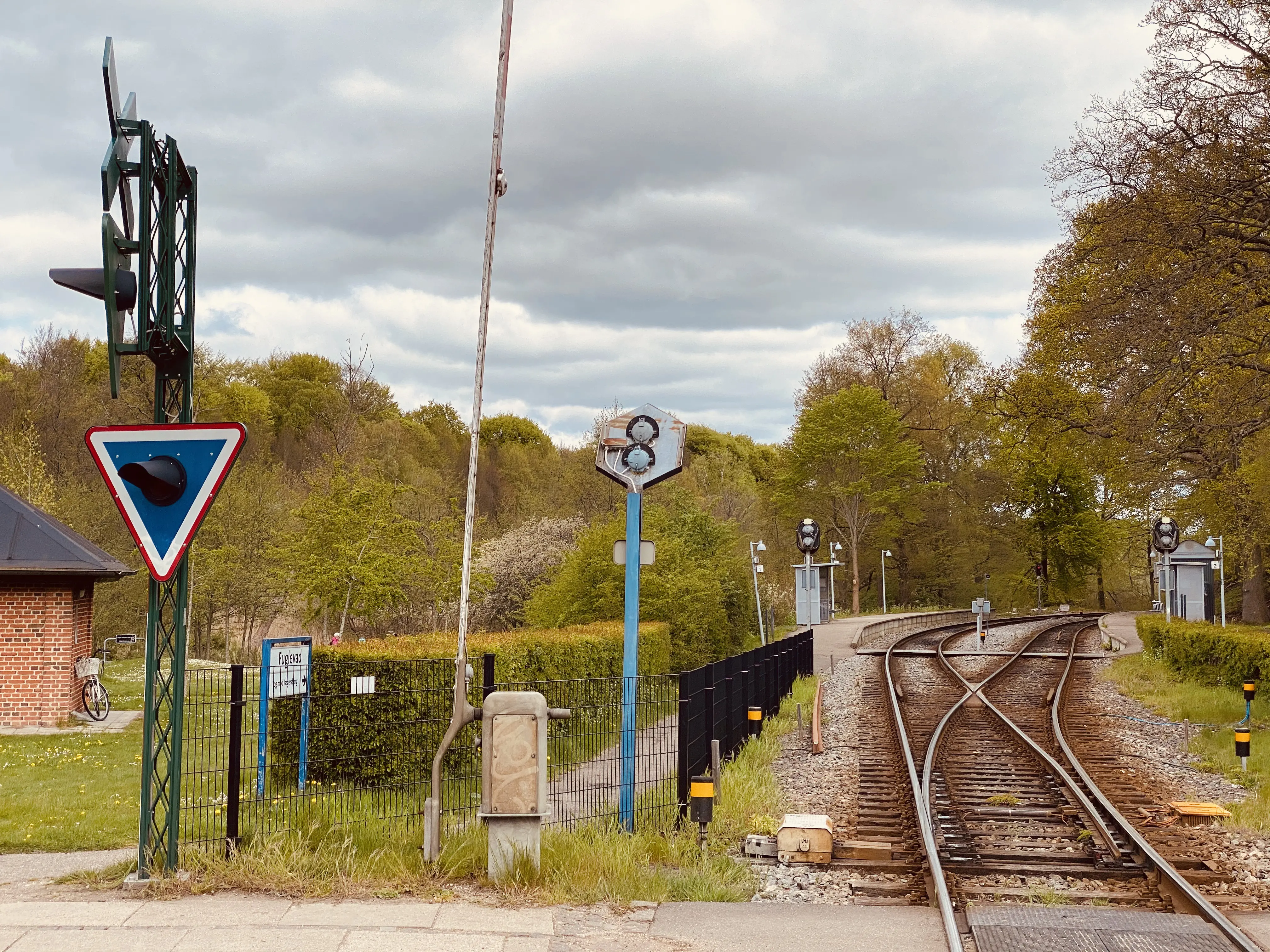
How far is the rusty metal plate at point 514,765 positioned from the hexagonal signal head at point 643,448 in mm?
3785

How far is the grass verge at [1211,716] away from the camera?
39.1ft

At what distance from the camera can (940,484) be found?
223 ft

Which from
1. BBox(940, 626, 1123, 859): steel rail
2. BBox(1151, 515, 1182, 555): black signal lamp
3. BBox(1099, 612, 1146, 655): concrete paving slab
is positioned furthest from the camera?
BBox(1099, 612, 1146, 655): concrete paving slab

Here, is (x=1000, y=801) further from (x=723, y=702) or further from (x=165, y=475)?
(x=165, y=475)

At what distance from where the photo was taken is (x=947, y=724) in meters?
18.7

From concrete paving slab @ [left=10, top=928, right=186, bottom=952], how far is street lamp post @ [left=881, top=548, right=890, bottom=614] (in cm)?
5623

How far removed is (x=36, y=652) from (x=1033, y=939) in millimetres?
17650

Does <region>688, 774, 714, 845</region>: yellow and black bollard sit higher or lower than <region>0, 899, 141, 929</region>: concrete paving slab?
higher

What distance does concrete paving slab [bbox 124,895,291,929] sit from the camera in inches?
253

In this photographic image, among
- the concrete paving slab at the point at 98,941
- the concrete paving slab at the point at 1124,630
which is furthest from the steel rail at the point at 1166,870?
the concrete paving slab at the point at 1124,630

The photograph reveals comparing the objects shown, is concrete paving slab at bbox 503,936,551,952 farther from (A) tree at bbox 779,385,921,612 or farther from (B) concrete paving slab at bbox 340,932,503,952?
(A) tree at bbox 779,385,921,612

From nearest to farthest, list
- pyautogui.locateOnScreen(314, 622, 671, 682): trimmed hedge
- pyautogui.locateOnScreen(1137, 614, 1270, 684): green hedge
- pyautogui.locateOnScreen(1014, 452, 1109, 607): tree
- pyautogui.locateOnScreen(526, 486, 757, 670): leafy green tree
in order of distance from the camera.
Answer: pyautogui.locateOnScreen(314, 622, 671, 682): trimmed hedge, pyautogui.locateOnScreen(1137, 614, 1270, 684): green hedge, pyautogui.locateOnScreen(526, 486, 757, 670): leafy green tree, pyautogui.locateOnScreen(1014, 452, 1109, 607): tree

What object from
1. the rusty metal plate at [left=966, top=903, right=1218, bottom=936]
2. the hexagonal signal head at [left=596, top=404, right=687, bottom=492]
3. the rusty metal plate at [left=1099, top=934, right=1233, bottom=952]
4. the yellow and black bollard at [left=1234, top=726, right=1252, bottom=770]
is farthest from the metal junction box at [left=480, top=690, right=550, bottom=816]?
the yellow and black bollard at [left=1234, top=726, right=1252, bottom=770]

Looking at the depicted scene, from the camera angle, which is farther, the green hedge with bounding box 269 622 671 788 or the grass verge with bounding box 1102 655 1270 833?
the grass verge with bounding box 1102 655 1270 833
